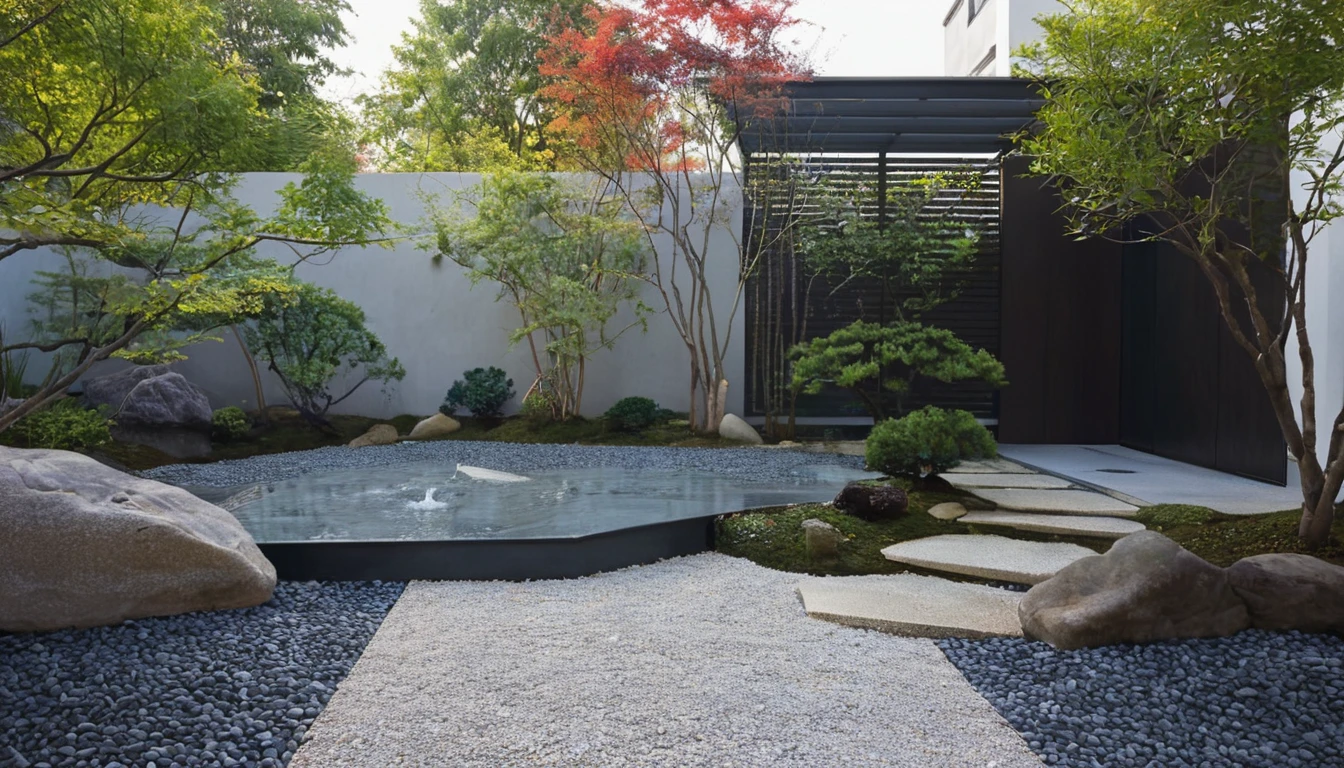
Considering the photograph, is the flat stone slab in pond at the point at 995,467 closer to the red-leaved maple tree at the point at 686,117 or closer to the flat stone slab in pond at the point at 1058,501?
the flat stone slab in pond at the point at 1058,501

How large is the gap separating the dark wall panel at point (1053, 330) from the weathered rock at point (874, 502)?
14.3 feet

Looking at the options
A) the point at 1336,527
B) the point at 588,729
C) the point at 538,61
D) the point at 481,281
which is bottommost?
the point at 588,729

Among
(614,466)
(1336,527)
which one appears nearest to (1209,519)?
(1336,527)

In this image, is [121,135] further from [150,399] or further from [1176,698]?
[1176,698]

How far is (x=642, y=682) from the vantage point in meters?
2.61

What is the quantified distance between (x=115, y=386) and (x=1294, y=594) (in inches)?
326

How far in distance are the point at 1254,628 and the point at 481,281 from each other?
7794 millimetres

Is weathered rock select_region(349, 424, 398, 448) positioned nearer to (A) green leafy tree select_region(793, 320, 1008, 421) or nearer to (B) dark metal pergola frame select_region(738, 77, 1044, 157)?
(A) green leafy tree select_region(793, 320, 1008, 421)

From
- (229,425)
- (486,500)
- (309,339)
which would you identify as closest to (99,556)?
(486,500)

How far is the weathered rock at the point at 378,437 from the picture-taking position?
832 centimetres

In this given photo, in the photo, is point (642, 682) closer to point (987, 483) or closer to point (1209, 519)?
point (1209, 519)

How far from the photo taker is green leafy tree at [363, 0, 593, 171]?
16.2 meters

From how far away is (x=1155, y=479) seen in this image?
5883mm

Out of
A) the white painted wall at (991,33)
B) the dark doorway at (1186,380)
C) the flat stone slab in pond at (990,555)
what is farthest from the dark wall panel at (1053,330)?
the flat stone slab in pond at (990,555)
